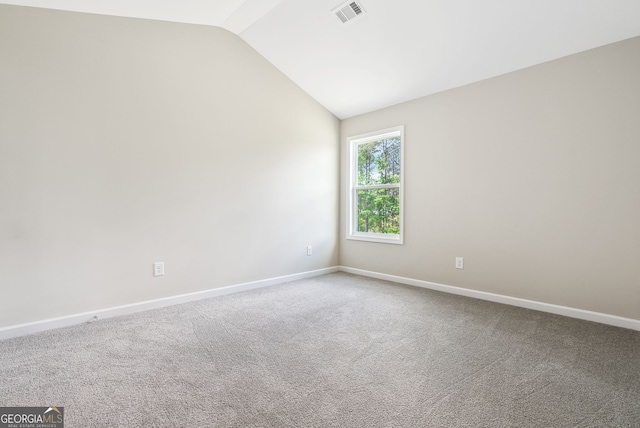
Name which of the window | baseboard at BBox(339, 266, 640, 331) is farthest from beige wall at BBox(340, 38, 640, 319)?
the window

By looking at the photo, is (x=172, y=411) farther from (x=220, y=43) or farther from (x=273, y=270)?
(x=220, y=43)

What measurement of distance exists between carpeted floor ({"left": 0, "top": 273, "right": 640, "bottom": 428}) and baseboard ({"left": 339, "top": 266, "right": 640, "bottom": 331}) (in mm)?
108

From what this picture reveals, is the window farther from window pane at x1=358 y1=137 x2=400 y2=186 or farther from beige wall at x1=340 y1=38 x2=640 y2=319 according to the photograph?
beige wall at x1=340 y1=38 x2=640 y2=319

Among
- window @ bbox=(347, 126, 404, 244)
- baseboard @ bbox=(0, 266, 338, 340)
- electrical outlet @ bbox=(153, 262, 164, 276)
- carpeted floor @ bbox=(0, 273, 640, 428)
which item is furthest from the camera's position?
window @ bbox=(347, 126, 404, 244)

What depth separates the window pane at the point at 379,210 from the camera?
396cm

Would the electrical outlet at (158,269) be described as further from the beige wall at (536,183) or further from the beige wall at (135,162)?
the beige wall at (536,183)

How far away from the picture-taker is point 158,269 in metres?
2.89

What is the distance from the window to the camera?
3.92 metres

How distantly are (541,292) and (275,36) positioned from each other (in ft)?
12.0

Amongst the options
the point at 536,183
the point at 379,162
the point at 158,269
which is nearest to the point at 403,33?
the point at 379,162

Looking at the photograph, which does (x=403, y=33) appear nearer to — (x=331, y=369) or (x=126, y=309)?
(x=331, y=369)

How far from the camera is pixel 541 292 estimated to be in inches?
→ 110

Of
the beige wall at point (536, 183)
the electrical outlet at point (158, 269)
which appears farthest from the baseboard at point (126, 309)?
the beige wall at point (536, 183)

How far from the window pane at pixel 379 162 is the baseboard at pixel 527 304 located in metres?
1.28
